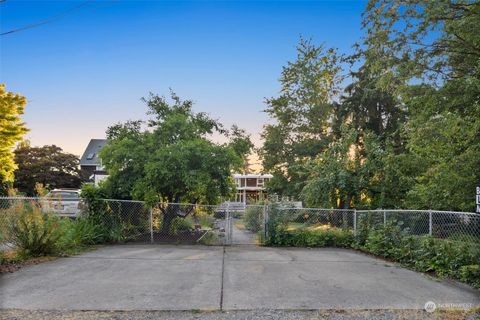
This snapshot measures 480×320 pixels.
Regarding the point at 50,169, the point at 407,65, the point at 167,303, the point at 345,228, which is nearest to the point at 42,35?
the point at 167,303

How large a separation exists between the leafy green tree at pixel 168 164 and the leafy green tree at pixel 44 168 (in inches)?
948

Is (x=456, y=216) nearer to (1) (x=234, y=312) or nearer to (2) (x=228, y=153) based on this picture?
(1) (x=234, y=312)

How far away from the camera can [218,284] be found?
5.12 m

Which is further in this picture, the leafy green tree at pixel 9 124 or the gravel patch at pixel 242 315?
the leafy green tree at pixel 9 124

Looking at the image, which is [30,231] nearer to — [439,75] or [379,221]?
[379,221]

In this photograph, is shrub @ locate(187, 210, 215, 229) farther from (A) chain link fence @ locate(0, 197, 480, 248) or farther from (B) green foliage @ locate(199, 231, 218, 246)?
(B) green foliage @ locate(199, 231, 218, 246)

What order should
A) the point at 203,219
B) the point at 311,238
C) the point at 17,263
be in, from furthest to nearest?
the point at 203,219 → the point at 311,238 → the point at 17,263

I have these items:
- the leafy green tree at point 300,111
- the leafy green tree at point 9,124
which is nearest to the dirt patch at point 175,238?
the leafy green tree at point 9,124

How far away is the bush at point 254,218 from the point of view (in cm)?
1075

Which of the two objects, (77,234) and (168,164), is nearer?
(77,234)

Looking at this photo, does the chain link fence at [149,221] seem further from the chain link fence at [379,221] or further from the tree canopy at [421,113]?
the tree canopy at [421,113]

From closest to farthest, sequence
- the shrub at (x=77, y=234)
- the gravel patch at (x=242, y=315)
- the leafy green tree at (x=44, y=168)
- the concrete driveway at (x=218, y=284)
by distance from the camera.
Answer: the gravel patch at (x=242, y=315) → the concrete driveway at (x=218, y=284) → the shrub at (x=77, y=234) → the leafy green tree at (x=44, y=168)

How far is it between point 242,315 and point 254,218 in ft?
25.8

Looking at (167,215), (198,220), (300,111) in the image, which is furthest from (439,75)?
(300,111)
